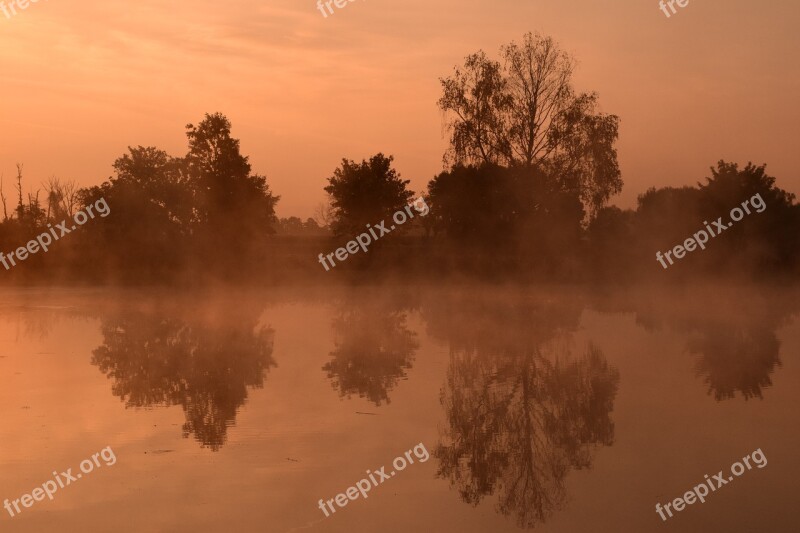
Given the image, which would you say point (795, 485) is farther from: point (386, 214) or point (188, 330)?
point (386, 214)

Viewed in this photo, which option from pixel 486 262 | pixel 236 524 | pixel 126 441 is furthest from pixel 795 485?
pixel 486 262

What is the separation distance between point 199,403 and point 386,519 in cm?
637

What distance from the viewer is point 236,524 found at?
8.45 metres

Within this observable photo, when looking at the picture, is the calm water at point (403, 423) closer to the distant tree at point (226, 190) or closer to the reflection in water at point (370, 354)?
the reflection in water at point (370, 354)

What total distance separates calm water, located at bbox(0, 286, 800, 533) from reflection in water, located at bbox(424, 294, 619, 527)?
46 millimetres
